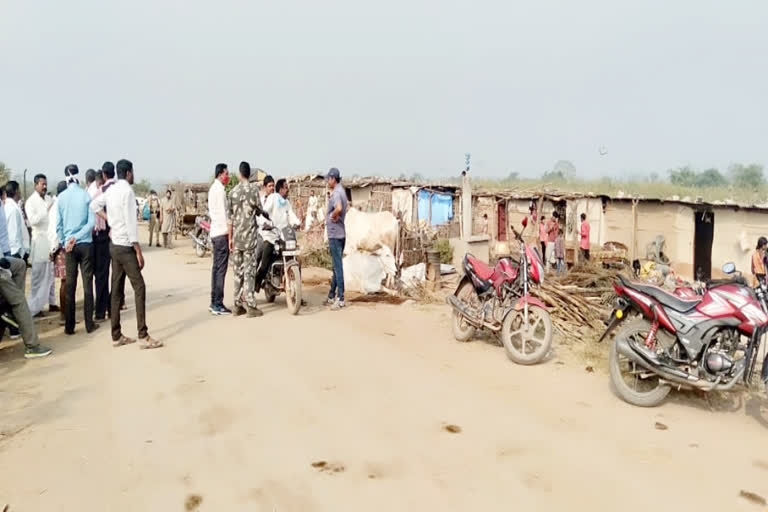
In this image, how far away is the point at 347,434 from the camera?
434cm

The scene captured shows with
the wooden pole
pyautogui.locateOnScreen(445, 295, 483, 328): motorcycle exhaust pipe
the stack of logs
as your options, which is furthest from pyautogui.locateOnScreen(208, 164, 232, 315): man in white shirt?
the wooden pole

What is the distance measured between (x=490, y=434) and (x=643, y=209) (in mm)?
16657

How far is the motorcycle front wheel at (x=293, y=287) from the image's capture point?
8.16 m

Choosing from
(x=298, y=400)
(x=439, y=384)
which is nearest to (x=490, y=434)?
(x=439, y=384)

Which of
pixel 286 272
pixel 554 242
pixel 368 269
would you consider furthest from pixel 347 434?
pixel 554 242

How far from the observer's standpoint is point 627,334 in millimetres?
5227

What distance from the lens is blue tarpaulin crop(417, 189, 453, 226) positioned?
2223 centimetres

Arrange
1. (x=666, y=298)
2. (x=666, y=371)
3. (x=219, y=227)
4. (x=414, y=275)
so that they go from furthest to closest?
(x=414, y=275) → (x=219, y=227) → (x=666, y=298) → (x=666, y=371)

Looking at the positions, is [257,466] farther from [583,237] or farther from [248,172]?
[583,237]

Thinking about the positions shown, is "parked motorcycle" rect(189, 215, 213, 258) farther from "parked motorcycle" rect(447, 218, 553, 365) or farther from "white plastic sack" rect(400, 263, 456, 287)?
"parked motorcycle" rect(447, 218, 553, 365)

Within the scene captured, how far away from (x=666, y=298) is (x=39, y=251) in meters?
8.09

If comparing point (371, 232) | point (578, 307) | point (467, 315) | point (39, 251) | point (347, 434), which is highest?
point (371, 232)

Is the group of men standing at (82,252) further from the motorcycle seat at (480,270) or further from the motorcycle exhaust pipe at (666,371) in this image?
the motorcycle exhaust pipe at (666,371)

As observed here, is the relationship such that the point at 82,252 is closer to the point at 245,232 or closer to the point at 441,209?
the point at 245,232
